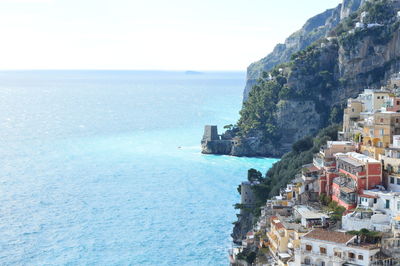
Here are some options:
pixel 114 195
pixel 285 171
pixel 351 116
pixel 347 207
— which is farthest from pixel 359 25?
pixel 347 207

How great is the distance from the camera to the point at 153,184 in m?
71.4

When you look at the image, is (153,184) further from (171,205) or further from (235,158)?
(235,158)

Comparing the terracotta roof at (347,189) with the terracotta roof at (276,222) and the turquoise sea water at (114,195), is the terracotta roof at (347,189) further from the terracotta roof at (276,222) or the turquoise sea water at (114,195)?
the turquoise sea water at (114,195)

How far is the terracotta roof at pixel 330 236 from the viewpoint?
96.5 feet

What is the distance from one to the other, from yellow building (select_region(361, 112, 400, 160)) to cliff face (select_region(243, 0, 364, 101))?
104890mm

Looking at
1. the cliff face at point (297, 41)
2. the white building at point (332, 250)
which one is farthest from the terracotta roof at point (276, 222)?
the cliff face at point (297, 41)

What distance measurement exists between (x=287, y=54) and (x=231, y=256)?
410ft

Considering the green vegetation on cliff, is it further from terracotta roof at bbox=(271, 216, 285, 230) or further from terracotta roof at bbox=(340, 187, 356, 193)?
terracotta roof at bbox=(340, 187, 356, 193)

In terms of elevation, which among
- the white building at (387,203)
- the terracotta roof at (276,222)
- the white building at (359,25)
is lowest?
the terracotta roof at (276,222)

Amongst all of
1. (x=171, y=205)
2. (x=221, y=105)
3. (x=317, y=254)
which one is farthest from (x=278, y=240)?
(x=221, y=105)

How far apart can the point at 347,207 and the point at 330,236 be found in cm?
463

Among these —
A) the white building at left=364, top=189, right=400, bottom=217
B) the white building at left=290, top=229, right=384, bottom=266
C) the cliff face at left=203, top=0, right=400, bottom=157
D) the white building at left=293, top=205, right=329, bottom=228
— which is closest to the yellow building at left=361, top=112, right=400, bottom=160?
the white building at left=364, top=189, right=400, bottom=217

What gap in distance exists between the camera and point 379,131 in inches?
1564

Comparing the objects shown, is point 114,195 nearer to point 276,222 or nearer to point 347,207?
point 276,222
